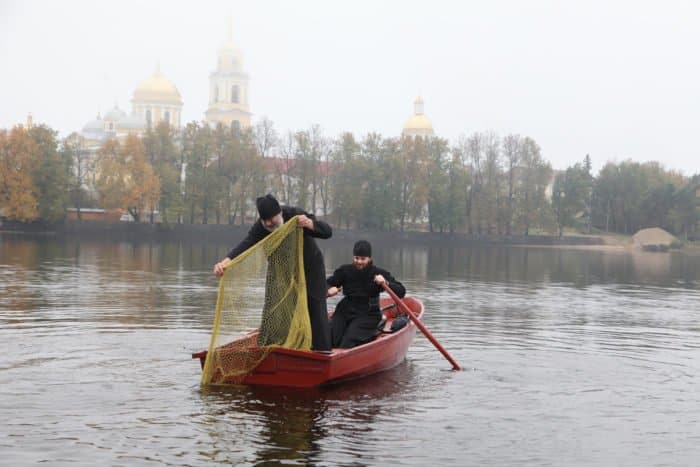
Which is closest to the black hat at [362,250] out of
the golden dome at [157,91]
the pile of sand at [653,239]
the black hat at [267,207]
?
the black hat at [267,207]

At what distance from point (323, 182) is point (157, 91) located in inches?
1894

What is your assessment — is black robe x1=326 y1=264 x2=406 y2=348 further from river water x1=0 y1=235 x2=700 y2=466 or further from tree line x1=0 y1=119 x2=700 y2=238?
tree line x1=0 y1=119 x2=700 y2=238

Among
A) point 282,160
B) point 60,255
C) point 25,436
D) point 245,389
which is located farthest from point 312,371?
point 282,160

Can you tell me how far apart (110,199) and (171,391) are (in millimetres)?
66922

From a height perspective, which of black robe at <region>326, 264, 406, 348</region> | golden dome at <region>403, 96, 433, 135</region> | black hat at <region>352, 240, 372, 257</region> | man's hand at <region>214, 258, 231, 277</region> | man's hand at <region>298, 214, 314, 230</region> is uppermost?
golden dome at <region>403, 96, 433, 135</region>

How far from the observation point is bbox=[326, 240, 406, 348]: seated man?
45.8ft

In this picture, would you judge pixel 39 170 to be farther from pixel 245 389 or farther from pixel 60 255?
pixel 245 389

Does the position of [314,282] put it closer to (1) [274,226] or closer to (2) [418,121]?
(1) [274,226]

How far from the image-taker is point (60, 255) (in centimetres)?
4366

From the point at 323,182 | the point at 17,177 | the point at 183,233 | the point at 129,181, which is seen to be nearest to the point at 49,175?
the point at 17,177

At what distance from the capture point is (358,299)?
1416 centimetres

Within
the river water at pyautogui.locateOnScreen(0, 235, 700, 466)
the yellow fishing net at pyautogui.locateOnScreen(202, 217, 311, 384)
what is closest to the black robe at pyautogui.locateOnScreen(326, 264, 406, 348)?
the river water at pyautogui.locateOnScreen(0, 235, 700, 466)

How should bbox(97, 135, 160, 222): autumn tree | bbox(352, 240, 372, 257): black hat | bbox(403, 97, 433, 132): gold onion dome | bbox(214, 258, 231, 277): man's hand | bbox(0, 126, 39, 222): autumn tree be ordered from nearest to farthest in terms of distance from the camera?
bbox(214, 258, 231, 277): man's hand
bbox(352, 240, 372, 257): black hat
bbox(0, 126, 39, 222): autumn tree
bbox(97, 135, 160, 222): autumn tree
bbox(403, 97, 433, 132): gold onion dome

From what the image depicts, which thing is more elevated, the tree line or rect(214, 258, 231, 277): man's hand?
the tree line
